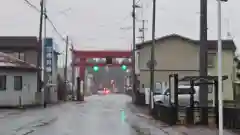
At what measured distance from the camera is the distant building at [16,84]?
131ft

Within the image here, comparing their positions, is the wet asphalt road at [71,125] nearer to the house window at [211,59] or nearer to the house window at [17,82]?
the house window at [17,82]

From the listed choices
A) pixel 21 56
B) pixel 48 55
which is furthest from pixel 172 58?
pixel 21 56

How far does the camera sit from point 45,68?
4997cm

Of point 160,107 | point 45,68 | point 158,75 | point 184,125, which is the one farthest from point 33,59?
point 184,125

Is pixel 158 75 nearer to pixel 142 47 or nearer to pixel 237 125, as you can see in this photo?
pixel 142 47

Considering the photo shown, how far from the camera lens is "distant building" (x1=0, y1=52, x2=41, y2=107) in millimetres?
39781

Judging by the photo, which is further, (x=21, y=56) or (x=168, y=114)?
(x=21, y=56)

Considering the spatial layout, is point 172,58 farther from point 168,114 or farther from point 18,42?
point 168,114

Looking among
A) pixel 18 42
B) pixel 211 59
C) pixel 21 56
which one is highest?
pixel 18 42

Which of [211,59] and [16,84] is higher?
[211,59]

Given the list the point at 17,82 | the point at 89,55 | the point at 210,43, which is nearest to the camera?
the point at 17,82

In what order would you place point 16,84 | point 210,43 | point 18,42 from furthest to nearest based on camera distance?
point 210,43 → point 18,42 → point 16,84

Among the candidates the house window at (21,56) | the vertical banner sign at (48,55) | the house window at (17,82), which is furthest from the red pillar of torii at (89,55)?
the house window at (17,82)

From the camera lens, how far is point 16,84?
4075cm
